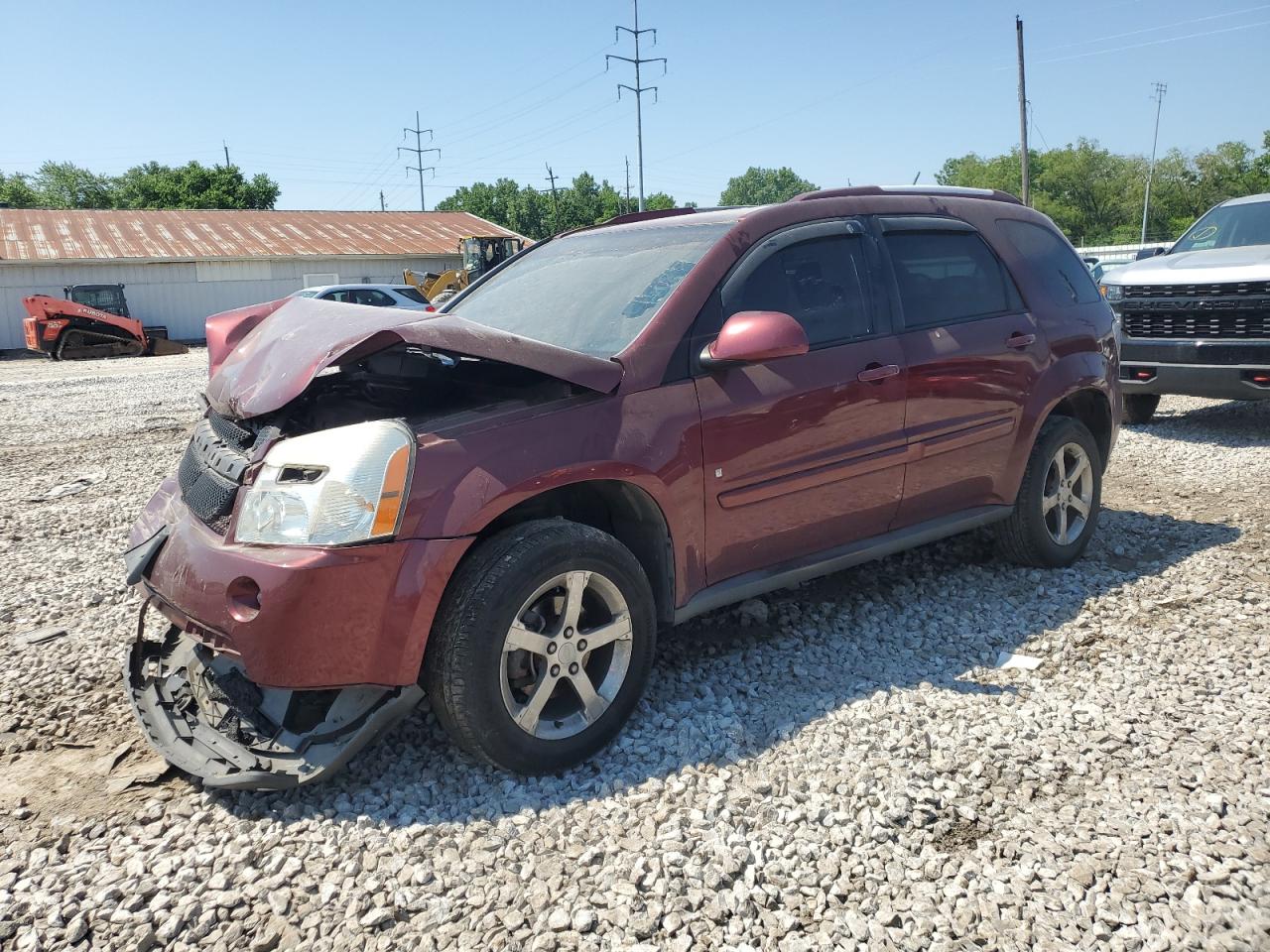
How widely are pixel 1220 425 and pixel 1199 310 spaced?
5.67 feet

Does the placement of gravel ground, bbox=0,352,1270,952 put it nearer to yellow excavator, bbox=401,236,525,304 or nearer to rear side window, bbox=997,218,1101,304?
rear side window, bbox=997,218,1101,304

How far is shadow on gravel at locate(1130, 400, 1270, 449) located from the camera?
8.24 metres

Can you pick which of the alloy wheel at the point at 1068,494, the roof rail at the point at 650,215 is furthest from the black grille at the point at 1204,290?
the roof rail at the point at 650,215

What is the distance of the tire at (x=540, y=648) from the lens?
2.75 m

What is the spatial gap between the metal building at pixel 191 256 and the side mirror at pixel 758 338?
115 feet

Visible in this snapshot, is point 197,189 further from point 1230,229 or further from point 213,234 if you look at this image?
point 1230,229

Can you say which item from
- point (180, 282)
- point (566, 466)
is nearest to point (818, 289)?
point (566, 466)

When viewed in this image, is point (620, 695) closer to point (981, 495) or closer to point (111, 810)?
point (111, 810)

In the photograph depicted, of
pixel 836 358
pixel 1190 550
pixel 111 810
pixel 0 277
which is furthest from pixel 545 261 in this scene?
pixel 0 277

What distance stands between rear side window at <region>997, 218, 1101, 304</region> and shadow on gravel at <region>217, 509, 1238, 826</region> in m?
1.47

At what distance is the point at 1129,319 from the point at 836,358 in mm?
6191

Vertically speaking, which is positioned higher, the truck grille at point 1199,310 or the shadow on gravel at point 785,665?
the truck grille at point 1199,310

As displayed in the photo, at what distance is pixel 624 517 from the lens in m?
3.32

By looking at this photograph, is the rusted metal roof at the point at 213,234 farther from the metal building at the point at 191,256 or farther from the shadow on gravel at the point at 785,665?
the shadow on gravel at the point at 785,665
